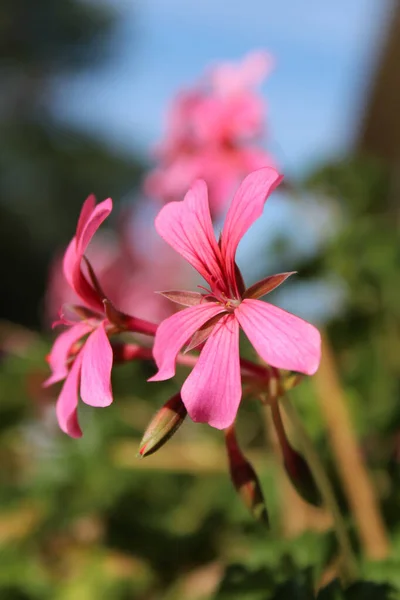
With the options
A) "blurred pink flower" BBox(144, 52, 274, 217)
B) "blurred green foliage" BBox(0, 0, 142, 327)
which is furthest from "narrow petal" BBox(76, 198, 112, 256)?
"blurred green foliage" BBox(0, 0, 142, 327)

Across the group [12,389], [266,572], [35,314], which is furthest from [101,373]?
[35,314]

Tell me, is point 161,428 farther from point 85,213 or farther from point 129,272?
point 129,272

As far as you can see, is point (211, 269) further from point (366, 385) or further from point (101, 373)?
point (366, 385)

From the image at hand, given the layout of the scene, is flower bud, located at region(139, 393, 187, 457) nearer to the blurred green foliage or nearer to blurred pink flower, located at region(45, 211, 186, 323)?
blurred pink flower, located at region(45, 211, 186, 323)

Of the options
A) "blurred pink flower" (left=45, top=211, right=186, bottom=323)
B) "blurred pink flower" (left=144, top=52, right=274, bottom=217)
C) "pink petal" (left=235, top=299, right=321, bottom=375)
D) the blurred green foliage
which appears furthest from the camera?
the blurred green foliage

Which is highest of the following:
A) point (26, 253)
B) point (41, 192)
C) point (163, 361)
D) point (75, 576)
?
point (41, 192)

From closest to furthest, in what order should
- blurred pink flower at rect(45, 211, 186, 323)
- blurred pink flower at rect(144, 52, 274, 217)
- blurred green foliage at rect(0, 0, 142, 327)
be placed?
1. blurred pink flower at rect(144, 52, 274, 217)
2. blurred pink flower at rect(45, 211, 186, 323)
3. blurred green foliage at rect(0, 0, 142, 327)

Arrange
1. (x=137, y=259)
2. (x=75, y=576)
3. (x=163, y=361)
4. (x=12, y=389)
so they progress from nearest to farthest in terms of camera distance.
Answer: (x=163, y=361)
(x=75, y=576)
(x=12, y=389)
(x=137, y=259)
